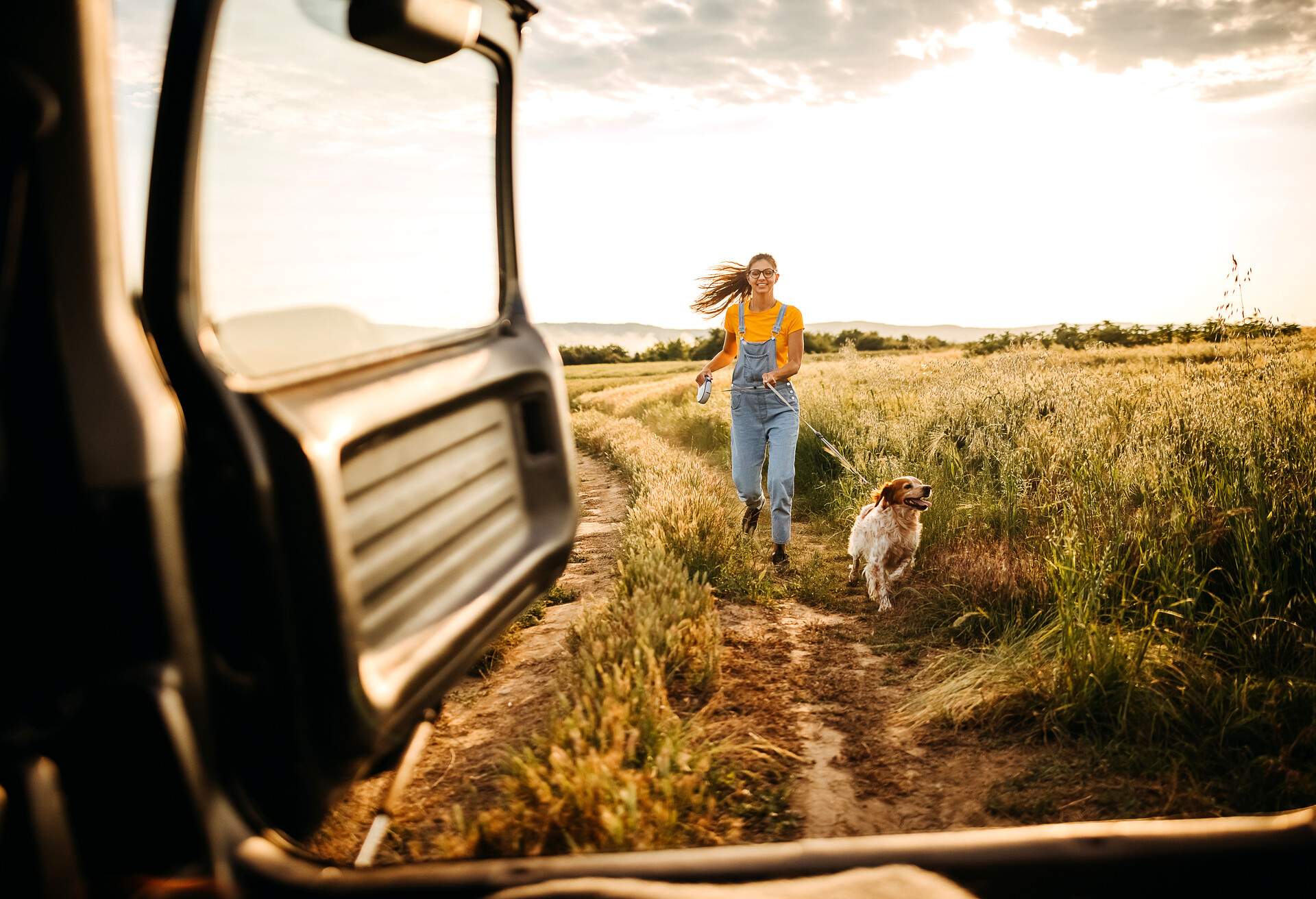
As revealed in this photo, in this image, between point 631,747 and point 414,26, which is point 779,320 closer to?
point 631,747

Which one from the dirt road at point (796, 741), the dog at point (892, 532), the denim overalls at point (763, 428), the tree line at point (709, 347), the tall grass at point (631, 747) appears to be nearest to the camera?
the tall grass at point (631, 747)

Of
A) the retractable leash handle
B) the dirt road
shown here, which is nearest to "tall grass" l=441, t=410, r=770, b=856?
the dirt road

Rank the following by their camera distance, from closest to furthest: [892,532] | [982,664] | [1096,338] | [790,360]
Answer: [982,664]
[892,532]
[790,360]
[1096,338]

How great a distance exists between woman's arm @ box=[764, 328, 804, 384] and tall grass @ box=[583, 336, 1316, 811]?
5.49ft

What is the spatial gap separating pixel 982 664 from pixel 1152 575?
1000mm

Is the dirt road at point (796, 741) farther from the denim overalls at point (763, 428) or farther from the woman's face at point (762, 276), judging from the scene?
the woman's face at point (762, 276)

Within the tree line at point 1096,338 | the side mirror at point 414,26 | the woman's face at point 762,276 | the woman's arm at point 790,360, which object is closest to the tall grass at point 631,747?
the woman's arm at point 790,360

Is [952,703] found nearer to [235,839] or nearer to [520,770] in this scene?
[520,770]

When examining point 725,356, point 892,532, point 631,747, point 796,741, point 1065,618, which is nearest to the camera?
point 631,747

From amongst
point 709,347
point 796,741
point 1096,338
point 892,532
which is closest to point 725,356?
point 892,532

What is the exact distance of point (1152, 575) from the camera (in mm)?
3883

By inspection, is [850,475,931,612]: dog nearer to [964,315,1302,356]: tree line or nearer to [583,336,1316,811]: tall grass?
[583,336,1316,811]: tall grass

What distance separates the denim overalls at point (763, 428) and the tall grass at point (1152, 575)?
124 centimetres

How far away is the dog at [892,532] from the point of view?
5.46 metres
